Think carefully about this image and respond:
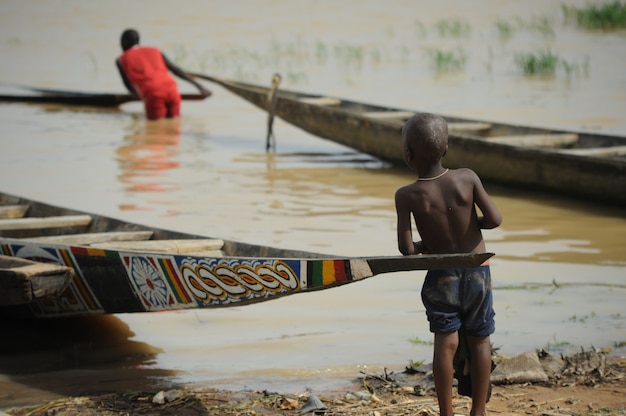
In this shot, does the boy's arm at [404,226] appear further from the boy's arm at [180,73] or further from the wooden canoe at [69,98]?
the wooden canoe at [69,98]

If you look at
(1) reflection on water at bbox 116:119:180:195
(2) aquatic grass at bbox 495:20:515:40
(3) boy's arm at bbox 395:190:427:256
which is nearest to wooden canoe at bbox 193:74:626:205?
(1) reflection on water at bbox 116:119:180:195

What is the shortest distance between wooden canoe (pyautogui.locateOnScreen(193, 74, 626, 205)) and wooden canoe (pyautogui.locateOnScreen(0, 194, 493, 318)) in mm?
3334

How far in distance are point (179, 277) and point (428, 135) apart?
3.83 feet

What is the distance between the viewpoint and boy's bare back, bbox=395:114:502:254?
3012 millimetres

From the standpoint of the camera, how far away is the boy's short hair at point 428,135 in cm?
301

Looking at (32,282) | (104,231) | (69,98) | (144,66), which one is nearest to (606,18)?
(69,98)

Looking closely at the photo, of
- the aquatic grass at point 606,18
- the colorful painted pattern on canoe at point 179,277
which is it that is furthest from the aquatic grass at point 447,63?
the colorful painted pattern on canoe at point 179,277

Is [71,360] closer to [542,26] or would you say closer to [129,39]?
[129,39]

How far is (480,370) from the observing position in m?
3.08

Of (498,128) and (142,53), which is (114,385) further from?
(142,53)

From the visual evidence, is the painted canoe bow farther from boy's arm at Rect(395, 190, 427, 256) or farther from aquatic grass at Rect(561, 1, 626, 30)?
aquatic grass at Rect(561, 1, 626, 30)

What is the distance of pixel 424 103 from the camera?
42.2ft

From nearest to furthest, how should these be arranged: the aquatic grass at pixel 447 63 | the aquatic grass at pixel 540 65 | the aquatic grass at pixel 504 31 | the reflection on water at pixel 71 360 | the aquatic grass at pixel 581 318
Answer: the reflection on water at pixel 71 360 < the aquatic grass at pixel 581 318 < the aquatic grass at pixel 540 65 < the aquatic grass at pixel 447 63 < the aquatic grass at pixel 504 31

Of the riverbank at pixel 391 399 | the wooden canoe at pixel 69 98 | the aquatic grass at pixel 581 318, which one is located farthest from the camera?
the wooden canoe at pixel 69 98
